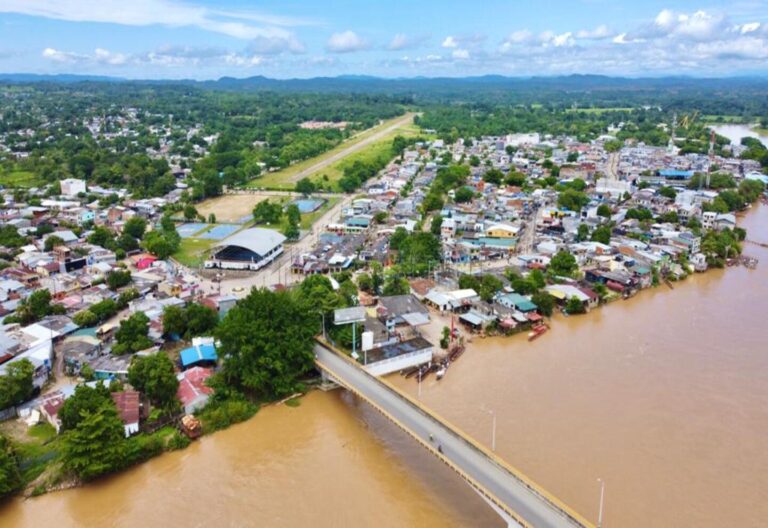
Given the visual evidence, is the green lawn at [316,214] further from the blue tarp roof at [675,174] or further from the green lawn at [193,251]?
the blue tarp roof at [675,174]

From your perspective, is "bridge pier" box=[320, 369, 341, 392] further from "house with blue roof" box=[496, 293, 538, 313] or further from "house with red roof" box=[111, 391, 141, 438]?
"house with blue roof" box=[496, 293, 538, 313]

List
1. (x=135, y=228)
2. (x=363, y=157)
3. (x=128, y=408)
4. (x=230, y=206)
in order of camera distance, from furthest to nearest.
→ (x=363, y=157) < (x=230, y=206) < (x=135, y=228) < (x=128, y=408)

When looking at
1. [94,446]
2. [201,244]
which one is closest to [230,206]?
[201,244]

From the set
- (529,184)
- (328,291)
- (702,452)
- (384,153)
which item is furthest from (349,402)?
(384,153)

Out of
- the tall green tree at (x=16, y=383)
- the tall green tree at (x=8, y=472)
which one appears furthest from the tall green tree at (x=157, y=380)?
the tall green tree at (x=8, y=472)

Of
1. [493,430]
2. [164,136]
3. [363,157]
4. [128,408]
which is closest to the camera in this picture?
[128,408]

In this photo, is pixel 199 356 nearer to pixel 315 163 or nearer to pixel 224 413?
pixel 224 413

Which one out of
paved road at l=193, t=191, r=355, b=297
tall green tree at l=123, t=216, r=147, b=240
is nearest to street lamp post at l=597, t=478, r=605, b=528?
paved road at l=193, t=191, r=355, b=297
